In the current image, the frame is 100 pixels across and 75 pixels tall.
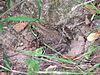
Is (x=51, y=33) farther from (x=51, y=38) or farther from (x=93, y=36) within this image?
(x=93, y=36)

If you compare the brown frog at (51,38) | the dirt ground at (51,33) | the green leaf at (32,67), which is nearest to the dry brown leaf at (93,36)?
the dirt ground at (51,33)

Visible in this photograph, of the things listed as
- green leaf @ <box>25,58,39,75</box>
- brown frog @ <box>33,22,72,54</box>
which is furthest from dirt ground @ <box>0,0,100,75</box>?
green leaf @ <box>25,58,39,75</box>

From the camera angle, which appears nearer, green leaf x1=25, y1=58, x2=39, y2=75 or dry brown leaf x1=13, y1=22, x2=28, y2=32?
green leaf x1=25, y1=58, x2=39, y2=75

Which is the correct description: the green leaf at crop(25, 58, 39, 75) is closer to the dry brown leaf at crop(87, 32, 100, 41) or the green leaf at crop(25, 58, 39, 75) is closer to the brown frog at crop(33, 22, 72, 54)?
the brown frog at crop(33, 22, 72, 54)

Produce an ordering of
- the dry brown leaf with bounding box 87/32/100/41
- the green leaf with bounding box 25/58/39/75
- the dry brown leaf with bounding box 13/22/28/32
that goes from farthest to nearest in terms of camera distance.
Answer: the dry brown leaf with bounding box 13/22/28/32 < the dry brown leaf with bounding box 87/32/100/41 < the green leaf with bounding box 25/58/39/75

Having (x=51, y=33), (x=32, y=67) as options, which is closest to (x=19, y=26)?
(x=51, y=33)

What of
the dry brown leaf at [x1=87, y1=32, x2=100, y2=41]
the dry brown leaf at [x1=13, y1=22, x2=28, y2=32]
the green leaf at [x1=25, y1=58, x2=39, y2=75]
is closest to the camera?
the green leaf at [x1=25, y1=58, x2=39, y2=75]

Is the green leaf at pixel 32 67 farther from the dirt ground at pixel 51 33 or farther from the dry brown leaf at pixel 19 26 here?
the dry brown leaf at pixel 19 26

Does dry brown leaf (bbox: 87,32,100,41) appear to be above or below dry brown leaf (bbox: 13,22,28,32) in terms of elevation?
below
